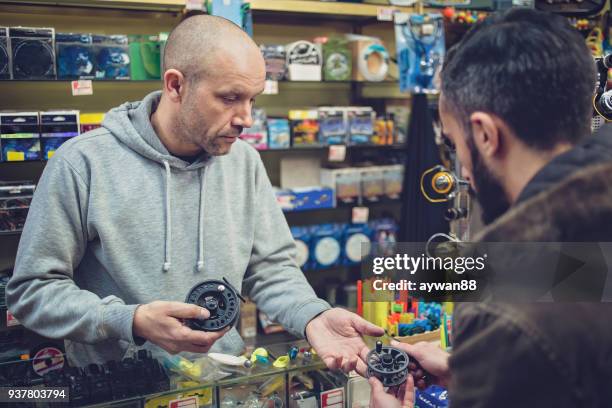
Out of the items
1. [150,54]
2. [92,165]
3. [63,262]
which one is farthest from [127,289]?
[150,54]

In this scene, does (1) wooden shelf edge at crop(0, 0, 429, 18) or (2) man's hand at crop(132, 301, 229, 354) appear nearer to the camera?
Result: (2) man's hand at crop(132, 301, 229, 354)

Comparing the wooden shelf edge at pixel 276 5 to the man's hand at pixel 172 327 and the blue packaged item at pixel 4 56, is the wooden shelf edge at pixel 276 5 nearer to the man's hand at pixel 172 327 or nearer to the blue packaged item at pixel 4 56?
the blue packaged item at pixel 4 56

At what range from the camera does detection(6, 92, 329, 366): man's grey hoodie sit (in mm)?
1700

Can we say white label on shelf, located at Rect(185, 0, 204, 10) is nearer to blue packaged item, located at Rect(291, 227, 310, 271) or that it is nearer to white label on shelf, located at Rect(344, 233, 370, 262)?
blue packaged item, located at Rect(291, 227, 310, 271)

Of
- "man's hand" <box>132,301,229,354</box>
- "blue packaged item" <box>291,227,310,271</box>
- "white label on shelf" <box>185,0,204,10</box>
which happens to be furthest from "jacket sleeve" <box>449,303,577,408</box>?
"blue packaged item" <box>291,227,310,271</box>

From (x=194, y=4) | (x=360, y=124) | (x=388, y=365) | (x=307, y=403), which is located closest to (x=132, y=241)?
(x=307, y=403)

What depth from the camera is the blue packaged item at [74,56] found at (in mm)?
3373

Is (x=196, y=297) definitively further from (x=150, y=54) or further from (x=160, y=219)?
(x=150, y=54)

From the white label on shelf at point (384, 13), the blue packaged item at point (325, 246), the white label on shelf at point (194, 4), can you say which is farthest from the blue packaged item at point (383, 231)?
the white label on shelf at point (194, 4)

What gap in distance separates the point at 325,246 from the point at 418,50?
1.45m

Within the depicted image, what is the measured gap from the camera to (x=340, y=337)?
1675 mm

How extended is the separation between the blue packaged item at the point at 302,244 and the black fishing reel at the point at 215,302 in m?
2.58

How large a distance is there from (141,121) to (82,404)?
0.92m

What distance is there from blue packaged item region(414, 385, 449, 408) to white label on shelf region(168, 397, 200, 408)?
1.96 feet
